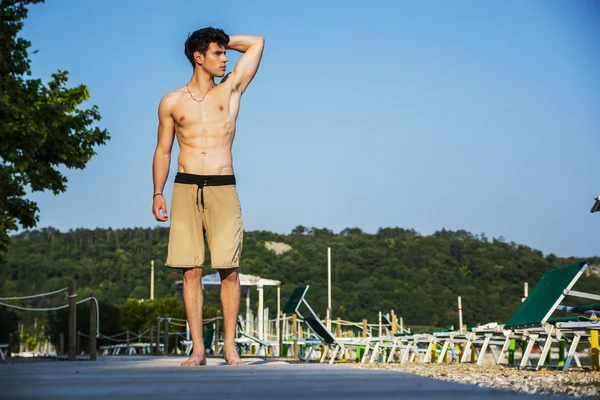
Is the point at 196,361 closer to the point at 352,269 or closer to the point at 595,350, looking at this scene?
the point at 595,350

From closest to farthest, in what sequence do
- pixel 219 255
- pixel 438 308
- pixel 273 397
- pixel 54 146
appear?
pixel 273 397
pixel 219 255
pixel 54 146
pixel 438 308

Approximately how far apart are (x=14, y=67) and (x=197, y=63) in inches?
404

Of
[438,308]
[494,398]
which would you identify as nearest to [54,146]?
[494,398]

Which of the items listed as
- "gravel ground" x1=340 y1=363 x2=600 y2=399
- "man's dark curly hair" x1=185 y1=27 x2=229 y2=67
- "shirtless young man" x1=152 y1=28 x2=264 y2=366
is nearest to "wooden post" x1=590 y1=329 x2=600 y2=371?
"gravel ground" x1=340 y1=363 x2=600 y2=399

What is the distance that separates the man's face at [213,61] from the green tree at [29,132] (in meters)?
8.55

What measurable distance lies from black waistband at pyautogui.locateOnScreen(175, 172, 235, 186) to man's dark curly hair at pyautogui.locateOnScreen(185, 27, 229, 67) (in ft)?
2.04

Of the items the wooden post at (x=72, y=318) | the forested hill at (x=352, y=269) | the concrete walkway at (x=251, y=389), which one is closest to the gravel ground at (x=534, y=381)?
the concrete walkway at (x=251, y=389)

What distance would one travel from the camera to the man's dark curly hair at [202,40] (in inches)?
188

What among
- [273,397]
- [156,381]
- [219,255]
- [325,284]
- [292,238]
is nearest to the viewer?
[273,397]

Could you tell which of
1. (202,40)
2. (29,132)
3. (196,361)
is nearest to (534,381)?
(196,361)

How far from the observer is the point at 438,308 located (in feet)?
186

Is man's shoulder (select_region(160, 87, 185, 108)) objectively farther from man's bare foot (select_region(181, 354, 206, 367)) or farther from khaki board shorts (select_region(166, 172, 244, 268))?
man's bare foot (select_region(181, 354, 206, 367))

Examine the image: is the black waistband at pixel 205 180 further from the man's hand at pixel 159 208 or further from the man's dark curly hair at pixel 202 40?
the man's dark curly hair at pixel 202 40

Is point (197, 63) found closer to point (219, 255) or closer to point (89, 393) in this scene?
point (219, 255)
